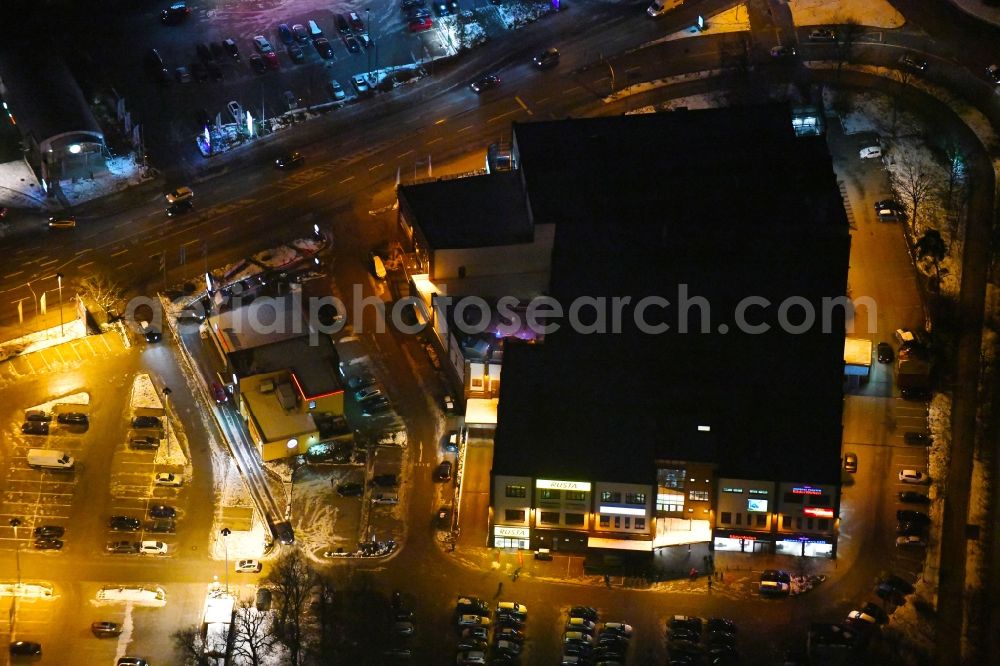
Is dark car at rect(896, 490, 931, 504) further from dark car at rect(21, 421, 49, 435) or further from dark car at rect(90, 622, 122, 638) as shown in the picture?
dark car at rect(21, 421, 49, 435)

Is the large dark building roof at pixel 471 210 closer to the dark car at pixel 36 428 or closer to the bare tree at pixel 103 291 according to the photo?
Answer: the bare tree at pixel 103 291

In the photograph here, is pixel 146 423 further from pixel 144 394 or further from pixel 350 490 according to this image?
pixel 350 490

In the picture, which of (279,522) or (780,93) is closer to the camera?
(279,522)

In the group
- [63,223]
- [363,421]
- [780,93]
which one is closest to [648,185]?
[780,93]

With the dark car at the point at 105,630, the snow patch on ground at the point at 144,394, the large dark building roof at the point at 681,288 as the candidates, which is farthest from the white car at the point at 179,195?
the dark car at the point at 105,630

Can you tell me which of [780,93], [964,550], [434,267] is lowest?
[964,550]

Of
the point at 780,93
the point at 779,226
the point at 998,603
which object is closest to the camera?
the point at 998,603

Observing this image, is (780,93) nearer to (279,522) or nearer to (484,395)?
(484,395)
